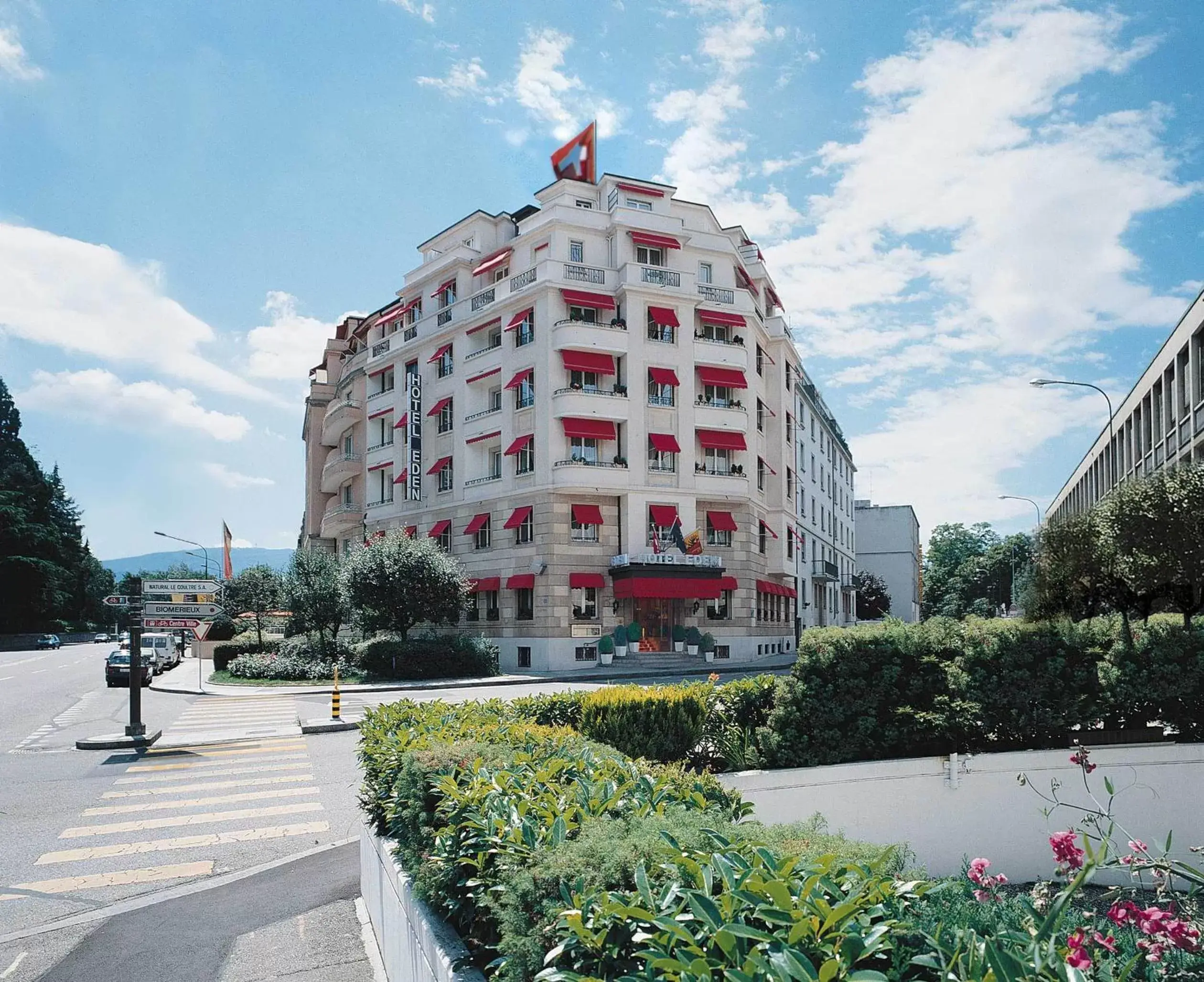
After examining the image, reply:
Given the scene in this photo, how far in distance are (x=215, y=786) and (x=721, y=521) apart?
29.8 m

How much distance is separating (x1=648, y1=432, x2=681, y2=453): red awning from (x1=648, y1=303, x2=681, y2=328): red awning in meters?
5.02

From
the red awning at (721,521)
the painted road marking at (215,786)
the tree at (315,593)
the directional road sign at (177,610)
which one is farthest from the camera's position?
the red awning at (721,521)

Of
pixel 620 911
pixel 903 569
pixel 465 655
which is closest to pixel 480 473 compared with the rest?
pixel 465 655

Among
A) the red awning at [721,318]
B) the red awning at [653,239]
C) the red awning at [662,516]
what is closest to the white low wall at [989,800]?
the red awning at [662,516]

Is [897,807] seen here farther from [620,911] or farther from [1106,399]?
[1106,399]

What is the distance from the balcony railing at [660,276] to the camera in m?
39.7

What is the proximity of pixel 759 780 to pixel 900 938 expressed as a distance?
660 cm

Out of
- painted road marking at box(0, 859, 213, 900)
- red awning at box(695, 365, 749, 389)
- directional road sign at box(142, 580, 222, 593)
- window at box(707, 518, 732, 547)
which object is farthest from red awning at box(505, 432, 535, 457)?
painted road marking at box(0, 859, 213, 900)

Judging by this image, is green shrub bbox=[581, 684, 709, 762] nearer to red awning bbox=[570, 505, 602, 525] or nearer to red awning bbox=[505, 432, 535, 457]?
red awning bbox=[570, 505, 602, 525]

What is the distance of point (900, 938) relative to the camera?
2494mm

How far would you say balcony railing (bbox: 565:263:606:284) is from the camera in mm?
39500

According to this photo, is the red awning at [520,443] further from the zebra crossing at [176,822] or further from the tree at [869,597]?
the tree at [869,597]

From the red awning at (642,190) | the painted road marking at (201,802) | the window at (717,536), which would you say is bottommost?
the painted road marking at (201,802)

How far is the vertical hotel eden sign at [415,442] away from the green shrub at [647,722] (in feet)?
120
